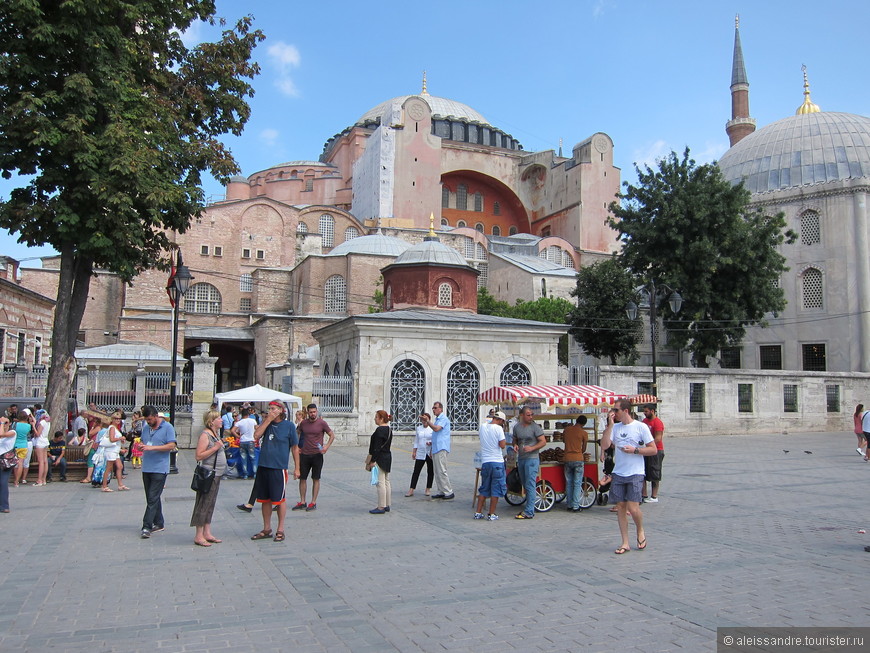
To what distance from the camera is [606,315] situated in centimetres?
3547

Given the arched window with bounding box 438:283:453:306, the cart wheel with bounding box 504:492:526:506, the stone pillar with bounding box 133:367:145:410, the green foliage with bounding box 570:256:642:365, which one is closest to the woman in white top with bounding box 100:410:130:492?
the cart wheel with bounding box 504:492:526:506

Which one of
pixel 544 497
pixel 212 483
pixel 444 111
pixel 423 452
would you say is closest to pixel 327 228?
pixel 444 111

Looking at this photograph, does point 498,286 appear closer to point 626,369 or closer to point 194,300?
point 194,300

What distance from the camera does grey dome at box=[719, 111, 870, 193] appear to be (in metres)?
40.0

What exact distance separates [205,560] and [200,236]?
4746 centimetres

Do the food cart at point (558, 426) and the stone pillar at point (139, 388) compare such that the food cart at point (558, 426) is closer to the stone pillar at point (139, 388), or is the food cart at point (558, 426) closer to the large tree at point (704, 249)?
the stone pillar at point (139, 388)

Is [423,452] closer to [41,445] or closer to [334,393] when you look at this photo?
[41,445]

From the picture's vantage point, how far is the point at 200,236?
51375 millimetres

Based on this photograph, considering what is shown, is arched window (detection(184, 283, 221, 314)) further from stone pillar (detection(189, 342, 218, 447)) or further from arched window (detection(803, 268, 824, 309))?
arched window (detection(803, 268, 824, 309))

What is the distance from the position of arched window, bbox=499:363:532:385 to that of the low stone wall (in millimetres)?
3550

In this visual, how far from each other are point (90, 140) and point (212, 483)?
8724mm

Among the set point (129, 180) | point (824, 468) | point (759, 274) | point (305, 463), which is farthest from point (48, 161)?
point (759, 274)

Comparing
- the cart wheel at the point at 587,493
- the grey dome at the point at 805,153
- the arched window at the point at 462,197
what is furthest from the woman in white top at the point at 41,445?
the arched window at the point at 462,197

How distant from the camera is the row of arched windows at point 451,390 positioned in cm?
2233
